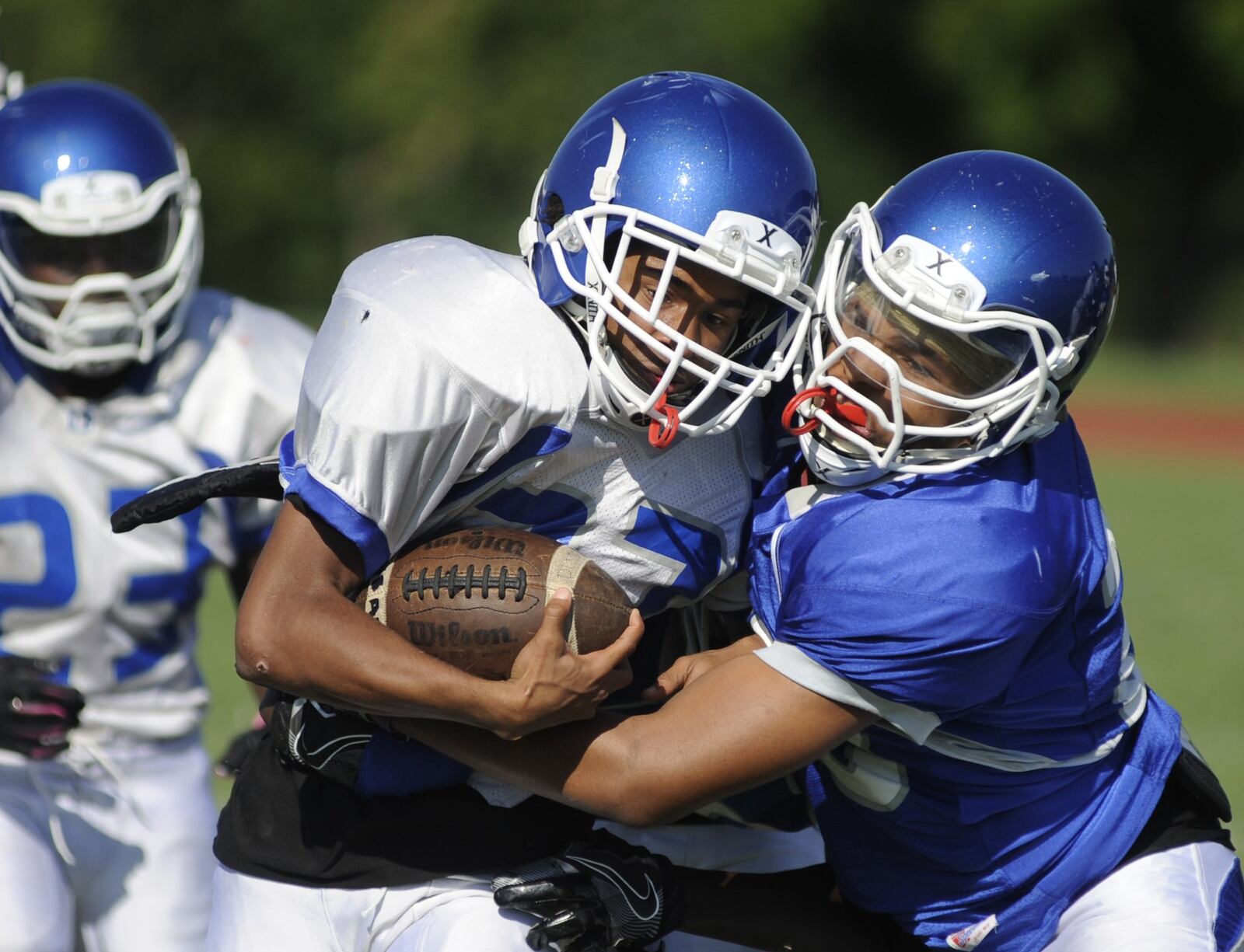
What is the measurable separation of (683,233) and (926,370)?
1.35 feet

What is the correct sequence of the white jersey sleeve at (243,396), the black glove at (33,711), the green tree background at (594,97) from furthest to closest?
the green tree background at (594,97) < the white jersey sleeve at (243,396) < the black glove at (33,711)

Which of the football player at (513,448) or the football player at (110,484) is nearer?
the football player at (513,448)

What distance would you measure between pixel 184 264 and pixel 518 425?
1409 mm

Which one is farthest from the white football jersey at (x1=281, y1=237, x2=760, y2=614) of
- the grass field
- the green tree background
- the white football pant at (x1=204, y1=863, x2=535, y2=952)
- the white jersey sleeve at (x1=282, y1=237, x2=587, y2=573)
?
the green tree background

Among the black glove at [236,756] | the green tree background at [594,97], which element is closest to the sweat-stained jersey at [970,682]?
the black glove at [236,756]

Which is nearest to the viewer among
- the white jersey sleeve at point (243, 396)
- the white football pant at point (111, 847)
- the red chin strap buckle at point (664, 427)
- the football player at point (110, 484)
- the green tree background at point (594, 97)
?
the red chin strap buckle at point (664, 427)

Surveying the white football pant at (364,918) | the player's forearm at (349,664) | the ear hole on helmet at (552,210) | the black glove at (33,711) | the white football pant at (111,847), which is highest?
the ear hole on helmet at (552,210)

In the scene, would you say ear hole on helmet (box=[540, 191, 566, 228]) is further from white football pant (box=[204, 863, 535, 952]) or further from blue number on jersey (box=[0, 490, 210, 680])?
blue number on jersey (box=[0, 490, 210, 680])

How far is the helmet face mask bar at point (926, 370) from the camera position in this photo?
2244mm

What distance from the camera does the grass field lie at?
5.56 meters

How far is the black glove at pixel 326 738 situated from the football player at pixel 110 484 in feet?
2.72

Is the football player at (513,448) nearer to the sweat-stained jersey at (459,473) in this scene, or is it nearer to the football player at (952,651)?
the sweat-stained jersey at (459,473)

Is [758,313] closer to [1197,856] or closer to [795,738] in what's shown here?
[795,738]

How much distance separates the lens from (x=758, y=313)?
238 centimetres
